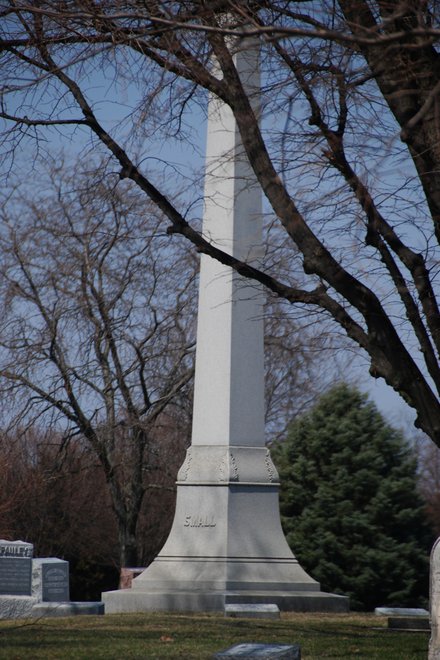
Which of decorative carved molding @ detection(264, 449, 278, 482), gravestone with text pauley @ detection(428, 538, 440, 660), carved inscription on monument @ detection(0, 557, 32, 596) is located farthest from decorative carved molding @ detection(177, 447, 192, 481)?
gravestone with text pauley @ detection(428, 538, 440, 660)

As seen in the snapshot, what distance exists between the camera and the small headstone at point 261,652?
730 cm

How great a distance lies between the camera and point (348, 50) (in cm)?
567

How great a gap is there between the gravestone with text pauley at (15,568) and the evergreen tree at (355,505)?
481 cm

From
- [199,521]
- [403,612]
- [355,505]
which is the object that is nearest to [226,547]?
[199,521]

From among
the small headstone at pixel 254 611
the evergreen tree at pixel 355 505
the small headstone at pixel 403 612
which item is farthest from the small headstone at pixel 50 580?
the small headstone at pixel 403 612

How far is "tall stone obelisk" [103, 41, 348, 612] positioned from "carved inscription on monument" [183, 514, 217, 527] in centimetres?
1

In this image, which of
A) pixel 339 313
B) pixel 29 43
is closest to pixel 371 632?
pixel 339 313

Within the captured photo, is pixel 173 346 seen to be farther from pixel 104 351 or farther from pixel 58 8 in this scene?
pixel 58 8

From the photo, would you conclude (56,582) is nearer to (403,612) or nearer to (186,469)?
(186,469)

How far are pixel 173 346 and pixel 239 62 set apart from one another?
30.4ft

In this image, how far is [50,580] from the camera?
18.0 meters

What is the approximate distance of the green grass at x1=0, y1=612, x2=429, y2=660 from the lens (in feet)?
31.6

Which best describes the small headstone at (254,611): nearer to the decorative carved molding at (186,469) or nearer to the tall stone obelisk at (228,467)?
the tall stone obelisk at (228,467)

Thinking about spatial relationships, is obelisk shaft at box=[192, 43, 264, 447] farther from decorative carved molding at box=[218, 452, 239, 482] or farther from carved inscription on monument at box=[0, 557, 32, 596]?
carved inscription on monument at box=[0, 557, 32, 596]
